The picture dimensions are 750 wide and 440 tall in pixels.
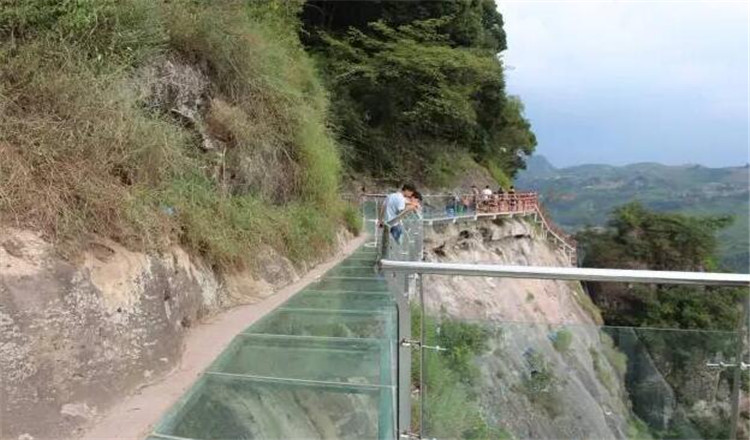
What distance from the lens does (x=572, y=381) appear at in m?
2.84

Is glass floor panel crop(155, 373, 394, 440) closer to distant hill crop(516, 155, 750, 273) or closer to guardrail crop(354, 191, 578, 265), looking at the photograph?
guardrail crop(354, 191, 578, 265)

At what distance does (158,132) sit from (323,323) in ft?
7.82

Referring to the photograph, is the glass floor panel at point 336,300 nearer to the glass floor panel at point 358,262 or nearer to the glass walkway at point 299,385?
the glass walkway at point 299,385

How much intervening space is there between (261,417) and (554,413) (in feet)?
5.84

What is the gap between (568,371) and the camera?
283 centimetres

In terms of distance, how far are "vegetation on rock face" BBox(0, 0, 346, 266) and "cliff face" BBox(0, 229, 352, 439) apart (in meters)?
0.23

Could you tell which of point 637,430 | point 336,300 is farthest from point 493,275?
point 336,300

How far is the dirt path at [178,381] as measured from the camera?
3.89 metres

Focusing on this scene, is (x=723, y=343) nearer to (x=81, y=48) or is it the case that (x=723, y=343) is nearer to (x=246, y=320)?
(x=246, y=320)

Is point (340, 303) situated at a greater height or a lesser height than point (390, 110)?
lesser

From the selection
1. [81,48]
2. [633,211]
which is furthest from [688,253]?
[81,48]

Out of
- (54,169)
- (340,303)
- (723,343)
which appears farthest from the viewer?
(340,303)

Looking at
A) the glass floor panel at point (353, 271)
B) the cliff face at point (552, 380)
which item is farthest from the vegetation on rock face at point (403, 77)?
the cliff face at point (552, 380)

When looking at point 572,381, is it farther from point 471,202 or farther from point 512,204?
point 512,204
